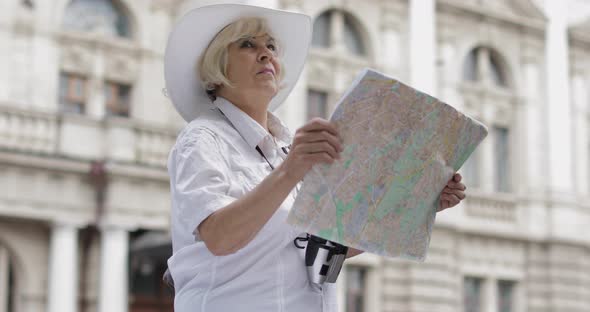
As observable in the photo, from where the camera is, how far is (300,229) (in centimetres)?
196

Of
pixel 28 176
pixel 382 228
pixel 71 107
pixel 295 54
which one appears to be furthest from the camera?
pixel 71 107

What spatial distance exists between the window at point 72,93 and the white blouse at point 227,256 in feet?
42.4

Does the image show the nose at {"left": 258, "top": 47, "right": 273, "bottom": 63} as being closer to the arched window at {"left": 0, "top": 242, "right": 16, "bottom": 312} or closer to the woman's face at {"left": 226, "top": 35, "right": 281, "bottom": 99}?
the woman's face at {"left": 226, "top": 35, "right": 281, "bottom": 99}

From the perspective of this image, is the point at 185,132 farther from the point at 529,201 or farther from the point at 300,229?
the point at 529,201

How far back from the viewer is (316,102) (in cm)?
1742

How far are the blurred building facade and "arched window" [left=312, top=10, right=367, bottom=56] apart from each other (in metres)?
0.03

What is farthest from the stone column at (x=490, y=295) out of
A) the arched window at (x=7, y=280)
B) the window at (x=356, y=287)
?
the arched window at (x=7, y=280)

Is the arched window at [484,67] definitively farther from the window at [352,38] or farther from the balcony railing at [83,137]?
the balcony railing at [83,137]

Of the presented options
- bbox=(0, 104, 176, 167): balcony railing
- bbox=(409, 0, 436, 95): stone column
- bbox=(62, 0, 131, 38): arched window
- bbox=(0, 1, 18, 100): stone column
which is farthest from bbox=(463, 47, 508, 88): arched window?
bbox=(0, 1, 18, 100): stone column

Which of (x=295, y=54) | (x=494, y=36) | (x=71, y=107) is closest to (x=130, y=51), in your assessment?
(x=71, y=107)

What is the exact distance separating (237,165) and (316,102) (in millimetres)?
15304

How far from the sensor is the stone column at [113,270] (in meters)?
14.3

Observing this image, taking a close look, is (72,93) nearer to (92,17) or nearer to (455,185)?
(92,17)

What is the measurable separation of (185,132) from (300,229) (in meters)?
0.36
